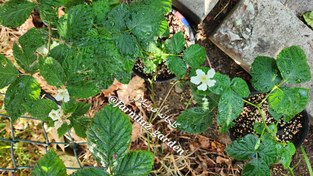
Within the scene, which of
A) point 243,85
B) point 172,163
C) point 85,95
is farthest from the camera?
point 172,163

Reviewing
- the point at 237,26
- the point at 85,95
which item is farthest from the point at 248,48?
the point at 85,95

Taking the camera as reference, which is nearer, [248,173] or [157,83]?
[248,173]

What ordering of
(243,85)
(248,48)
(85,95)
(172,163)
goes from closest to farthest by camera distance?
(85,95) → (243,85) → (248,48) → (172,163)

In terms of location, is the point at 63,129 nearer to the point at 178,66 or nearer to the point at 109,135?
the point at 109,135

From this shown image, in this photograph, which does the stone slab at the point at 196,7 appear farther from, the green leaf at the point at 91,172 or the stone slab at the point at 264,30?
the green leaf at the point at 91,172

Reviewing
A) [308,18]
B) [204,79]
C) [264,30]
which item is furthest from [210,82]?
[308,18]

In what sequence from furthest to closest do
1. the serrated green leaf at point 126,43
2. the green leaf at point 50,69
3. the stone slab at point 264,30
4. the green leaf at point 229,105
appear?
the stone slab at point 264,30, the green leaf at point 229,105, the serrated green leaf at point 126,43, the green leaf at point 50,69

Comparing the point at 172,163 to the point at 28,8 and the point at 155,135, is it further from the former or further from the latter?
the point at 28,8

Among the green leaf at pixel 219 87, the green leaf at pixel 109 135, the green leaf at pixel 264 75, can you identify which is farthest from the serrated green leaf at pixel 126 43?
the green leaf at pixel 264 75

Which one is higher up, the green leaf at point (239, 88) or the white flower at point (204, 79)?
the green leaf at point (239, 88)
